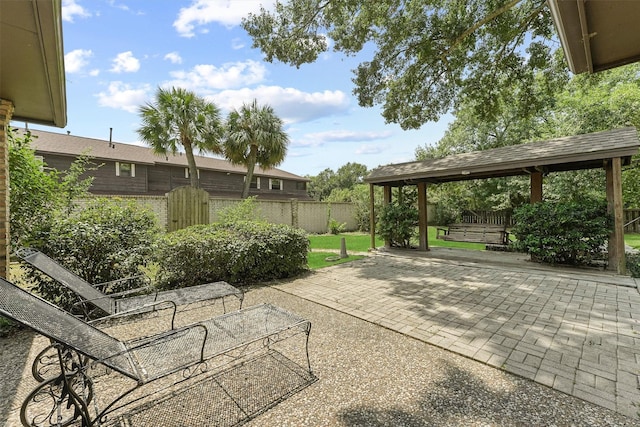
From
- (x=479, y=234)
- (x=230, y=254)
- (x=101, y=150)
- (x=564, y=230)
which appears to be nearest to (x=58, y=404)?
(x=230, y=254)

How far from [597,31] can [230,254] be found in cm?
541

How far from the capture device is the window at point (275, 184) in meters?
23.9

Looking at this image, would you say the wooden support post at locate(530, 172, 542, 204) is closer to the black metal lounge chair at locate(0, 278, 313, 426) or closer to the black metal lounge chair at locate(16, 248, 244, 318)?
the black metal lounge chair at locate(0, 278, 313, 426)

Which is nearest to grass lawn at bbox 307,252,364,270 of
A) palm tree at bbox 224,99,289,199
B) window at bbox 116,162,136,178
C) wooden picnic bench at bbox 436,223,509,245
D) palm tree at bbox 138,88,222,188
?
wooden picnic bench at bbox 436,223,509,245

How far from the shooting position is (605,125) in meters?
11.9

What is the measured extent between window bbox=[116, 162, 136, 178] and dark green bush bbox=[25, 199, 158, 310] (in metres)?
13.9

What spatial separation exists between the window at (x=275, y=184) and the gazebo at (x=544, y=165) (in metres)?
15.0

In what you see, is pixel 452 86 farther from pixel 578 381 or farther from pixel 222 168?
pixel 222 168

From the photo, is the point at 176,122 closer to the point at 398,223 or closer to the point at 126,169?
the point at 126,169

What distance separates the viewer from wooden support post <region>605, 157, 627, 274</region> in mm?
5793

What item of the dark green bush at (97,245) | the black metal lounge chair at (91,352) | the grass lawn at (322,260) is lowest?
the grass lawn at (322,260)

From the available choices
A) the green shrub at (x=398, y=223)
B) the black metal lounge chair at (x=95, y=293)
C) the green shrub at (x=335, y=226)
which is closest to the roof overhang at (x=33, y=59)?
the black metal lounge chair at (x=95, y=293)

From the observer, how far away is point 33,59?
2.85 metres

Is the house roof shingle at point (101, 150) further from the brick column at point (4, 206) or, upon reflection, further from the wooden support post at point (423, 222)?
the wooden support post at point (423, 222)
